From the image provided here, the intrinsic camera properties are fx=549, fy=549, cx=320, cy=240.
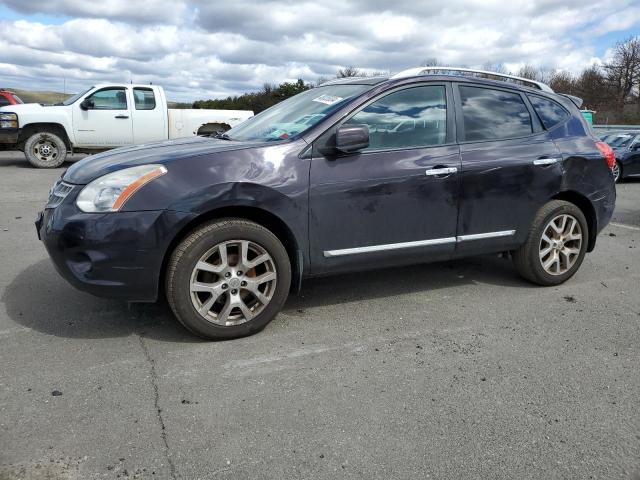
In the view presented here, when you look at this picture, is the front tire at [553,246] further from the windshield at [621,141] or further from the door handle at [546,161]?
the windshield at [621,141]

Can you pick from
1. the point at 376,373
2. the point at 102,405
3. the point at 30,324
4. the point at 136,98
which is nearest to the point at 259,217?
the point at 376,373

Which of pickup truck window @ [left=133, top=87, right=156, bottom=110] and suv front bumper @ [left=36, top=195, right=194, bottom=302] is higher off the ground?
pickup truck window @ [left=133, top=87, right=156, bottom=110]

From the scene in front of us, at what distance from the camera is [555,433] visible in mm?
2648

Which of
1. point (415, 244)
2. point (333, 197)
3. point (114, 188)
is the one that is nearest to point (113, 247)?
point (114, 188)

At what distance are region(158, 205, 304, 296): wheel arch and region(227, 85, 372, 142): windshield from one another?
583 mm

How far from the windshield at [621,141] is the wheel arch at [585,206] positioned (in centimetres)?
1155

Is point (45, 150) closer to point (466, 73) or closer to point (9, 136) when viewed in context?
point (9, 136)

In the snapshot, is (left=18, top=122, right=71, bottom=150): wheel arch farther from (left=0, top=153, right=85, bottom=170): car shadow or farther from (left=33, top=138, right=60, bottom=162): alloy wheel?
(left=0, top=153, right=85, bottom=170): car shadow

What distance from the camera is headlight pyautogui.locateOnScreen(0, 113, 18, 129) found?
12.5 meters

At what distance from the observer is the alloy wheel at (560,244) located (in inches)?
186

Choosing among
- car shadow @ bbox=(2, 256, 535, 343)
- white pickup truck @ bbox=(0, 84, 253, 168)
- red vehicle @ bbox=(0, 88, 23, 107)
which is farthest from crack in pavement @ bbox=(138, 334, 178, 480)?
red vehicle @ bbox=(0, 88, 23, 107)

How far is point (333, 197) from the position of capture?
3.70 m

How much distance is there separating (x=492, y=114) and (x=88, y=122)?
11.3m

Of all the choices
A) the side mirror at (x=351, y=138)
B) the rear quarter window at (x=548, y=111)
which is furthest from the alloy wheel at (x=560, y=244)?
the side mirror at (x=351, y=138)
